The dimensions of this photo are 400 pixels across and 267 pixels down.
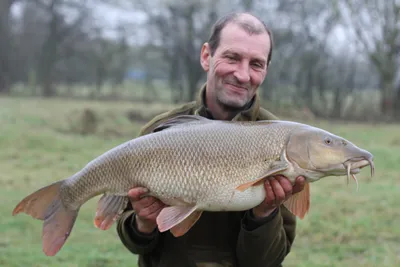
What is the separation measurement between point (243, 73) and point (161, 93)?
26109mm

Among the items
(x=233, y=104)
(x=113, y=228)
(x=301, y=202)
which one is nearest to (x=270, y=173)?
(x=301, y=202)

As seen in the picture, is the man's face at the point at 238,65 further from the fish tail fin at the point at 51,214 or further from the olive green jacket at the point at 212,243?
the fish tail fin at the point at 51,214

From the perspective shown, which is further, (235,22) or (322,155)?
(235,22)

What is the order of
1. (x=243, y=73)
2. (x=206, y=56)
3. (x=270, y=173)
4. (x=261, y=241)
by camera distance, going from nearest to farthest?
(x=270, y=173) < (x=261, y=241) < (x=243, y=73) < (x=206, y=56)

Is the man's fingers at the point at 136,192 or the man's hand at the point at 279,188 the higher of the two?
the man's hand at the point at 279,188

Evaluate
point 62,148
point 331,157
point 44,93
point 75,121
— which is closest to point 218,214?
point 331,157

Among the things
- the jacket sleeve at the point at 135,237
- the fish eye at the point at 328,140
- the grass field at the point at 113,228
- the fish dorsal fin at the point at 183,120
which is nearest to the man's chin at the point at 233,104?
the fish dorsal fin at the point at 183,120

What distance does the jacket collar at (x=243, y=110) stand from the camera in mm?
2883

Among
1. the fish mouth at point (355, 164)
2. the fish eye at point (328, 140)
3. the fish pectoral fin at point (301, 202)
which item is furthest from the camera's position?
the fish pectoral fin at point (301, 202)

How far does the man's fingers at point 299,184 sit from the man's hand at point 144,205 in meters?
0.69

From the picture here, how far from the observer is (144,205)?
2.58m

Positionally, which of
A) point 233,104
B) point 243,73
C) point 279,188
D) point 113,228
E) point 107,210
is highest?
point 243,73

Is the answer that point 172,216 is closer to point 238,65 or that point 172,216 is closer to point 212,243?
point 212,243

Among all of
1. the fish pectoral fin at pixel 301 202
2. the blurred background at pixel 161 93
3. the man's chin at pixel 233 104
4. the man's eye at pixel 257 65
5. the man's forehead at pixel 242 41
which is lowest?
the blurred background at pixel 161 93
